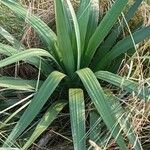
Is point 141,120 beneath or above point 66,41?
beneath

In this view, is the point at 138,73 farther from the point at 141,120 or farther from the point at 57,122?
the point at 57,122

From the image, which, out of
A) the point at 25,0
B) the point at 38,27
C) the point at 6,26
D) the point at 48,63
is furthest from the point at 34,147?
the point at 25,0

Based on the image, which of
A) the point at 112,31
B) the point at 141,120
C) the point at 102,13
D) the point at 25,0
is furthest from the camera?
the point at 25,0

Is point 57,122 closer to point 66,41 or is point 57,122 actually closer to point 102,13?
point 66,41

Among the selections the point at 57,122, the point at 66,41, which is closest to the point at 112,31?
the point at 66,41

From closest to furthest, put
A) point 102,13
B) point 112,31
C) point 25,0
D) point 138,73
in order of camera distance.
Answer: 1. point 138,73
2. point 112,31
3. point 102,13
4. point 25,0

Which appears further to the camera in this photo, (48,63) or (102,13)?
(102,13)

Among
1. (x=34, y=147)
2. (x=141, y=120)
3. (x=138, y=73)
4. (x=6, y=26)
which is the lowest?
(x=34, y=147)
